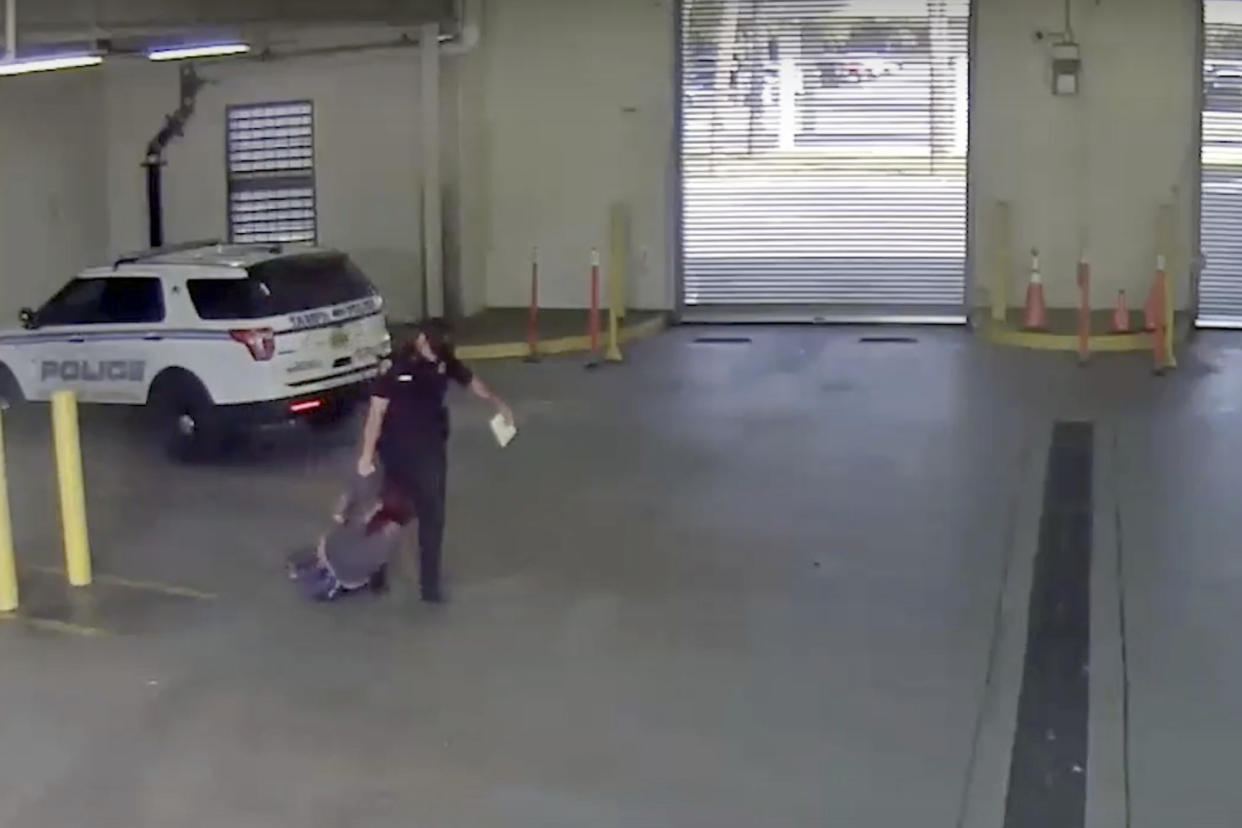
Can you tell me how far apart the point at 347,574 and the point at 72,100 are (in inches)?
484

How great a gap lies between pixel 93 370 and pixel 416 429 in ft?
18.6

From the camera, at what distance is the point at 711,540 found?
1132 centimetres

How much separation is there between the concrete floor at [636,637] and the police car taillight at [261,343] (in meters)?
0.85

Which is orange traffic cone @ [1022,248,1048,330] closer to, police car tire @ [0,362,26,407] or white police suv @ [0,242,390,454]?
white police suv @ [0,242,390,454]

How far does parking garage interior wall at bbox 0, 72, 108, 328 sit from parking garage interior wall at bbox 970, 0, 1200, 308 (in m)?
9.67

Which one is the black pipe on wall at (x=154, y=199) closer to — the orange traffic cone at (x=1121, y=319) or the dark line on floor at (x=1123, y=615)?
the orange traffic cone at (x=1121, y=319)

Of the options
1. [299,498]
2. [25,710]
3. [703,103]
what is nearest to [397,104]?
[703,103]

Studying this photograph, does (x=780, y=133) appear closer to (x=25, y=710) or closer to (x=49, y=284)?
(x=49, y=284)

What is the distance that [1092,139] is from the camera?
66.9 ft

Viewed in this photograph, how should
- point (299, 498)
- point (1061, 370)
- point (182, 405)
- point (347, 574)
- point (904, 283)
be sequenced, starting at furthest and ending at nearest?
point (904, 283) → point (1061, 370) → point (182, 405) → point (299, 498) → point (347, 574)

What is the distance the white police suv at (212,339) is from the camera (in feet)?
45.3

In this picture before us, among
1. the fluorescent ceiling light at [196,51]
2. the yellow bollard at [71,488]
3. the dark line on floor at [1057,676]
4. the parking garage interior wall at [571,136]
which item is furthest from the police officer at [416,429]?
the parking garage interior wall at [571,136]

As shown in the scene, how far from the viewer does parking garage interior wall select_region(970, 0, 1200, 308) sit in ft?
66.2

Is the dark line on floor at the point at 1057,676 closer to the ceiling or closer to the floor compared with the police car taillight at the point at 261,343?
closer to the floor
